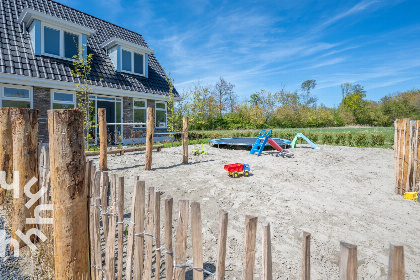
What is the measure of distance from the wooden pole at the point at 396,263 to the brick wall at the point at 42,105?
39.0 feet

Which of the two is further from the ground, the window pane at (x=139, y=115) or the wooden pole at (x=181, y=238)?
the window pane at (x=139, y=115)

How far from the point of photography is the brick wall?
32.1 ft

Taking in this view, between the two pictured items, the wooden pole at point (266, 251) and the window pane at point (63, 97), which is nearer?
the wooden pole at point (266, 251)

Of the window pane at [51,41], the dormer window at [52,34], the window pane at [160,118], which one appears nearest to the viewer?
the dormer window at [52,34]

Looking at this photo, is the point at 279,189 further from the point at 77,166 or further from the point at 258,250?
the point at 77,166

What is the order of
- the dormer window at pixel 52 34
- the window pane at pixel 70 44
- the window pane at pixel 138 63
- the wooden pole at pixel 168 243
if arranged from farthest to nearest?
the window pane at pixel 138 63
the window pane at pixel 70 44
the dormer window at pixel 52 34
the wooden pole at pixel 168 243

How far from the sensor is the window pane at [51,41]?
34.5 ft

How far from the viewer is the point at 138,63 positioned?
14484 millimetres

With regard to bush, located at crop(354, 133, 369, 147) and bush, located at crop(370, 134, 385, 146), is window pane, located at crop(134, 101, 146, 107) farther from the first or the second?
bush, located at crop(370, 134, 385, 146)

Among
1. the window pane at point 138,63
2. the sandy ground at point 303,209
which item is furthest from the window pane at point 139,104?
the sandy ground at point 303,209

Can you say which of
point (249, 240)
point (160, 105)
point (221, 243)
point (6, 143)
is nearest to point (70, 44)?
point (160, 105)

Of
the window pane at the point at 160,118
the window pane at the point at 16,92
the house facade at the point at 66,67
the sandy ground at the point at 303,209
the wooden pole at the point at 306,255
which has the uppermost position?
the house facade at the point at 66,67

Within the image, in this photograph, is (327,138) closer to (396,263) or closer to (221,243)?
(221,243)

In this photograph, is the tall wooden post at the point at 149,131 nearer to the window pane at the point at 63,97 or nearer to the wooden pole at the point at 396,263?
the wooden pole at the point at 396,263
